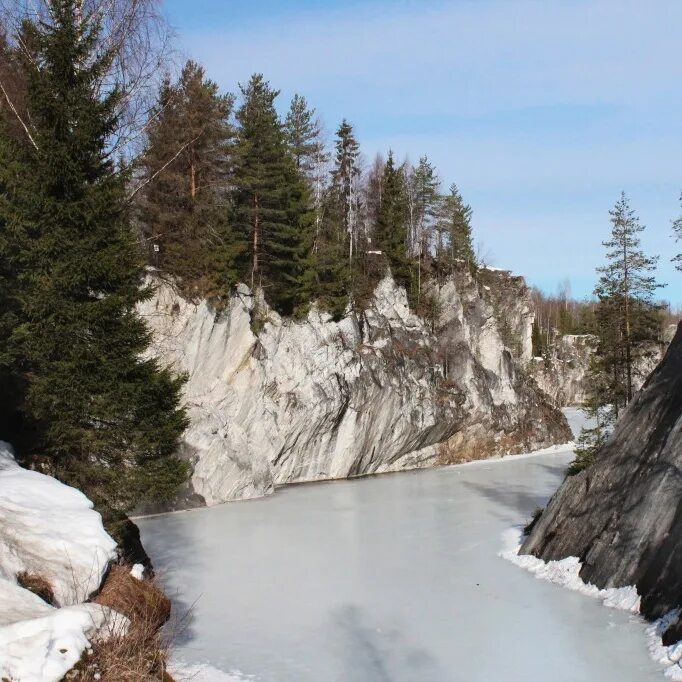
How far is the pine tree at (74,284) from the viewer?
1026 centimetres

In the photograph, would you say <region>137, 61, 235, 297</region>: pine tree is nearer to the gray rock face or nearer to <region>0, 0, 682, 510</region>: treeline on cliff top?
<region>0, 0, 682, 510</region>: treeline on cliff top

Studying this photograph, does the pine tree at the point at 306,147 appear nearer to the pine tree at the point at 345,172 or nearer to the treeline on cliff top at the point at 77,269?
the pine tree at the point at 345,172

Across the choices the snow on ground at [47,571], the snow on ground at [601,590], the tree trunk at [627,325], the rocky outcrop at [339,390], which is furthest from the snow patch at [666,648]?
the tree trunk at [627,325]

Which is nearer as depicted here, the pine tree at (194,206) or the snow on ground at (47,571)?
the snow on ground at (47,571)

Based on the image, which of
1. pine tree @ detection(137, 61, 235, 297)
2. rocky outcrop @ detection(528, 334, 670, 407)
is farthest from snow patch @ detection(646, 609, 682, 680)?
rocky outcrop @ detection(528, 334, 670, 407)

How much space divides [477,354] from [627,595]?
27.0 m

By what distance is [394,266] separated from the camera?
3459 cm

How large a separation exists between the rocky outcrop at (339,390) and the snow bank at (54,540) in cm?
825

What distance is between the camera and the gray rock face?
32.2 feet

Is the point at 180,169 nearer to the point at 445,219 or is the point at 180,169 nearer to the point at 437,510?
the point at 437,510

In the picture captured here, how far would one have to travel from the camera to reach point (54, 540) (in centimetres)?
647

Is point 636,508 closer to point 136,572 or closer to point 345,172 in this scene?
point 136,572

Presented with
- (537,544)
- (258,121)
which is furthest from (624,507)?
(258,121)

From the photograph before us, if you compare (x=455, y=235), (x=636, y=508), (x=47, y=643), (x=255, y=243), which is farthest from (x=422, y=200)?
(x=47, y=643)
